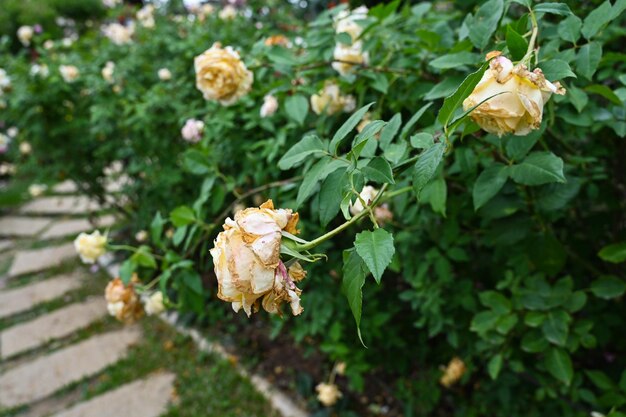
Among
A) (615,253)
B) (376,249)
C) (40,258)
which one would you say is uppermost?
(376,249)

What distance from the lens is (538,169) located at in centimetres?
71

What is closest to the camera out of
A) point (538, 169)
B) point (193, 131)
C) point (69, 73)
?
point (538, 169)

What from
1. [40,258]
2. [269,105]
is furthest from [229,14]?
[40,258]

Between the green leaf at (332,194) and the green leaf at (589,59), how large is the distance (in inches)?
16.8

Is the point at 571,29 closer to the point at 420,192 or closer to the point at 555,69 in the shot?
the point at 555,69

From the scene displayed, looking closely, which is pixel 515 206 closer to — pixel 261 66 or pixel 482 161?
Answer: pixel 482 161

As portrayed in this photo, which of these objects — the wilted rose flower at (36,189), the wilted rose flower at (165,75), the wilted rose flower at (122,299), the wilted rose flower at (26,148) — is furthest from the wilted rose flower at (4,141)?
the wilted rose flower at (122,299)

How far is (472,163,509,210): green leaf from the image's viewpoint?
743 millimetres

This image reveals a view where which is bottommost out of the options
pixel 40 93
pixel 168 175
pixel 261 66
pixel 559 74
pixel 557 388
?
pixel 557 388

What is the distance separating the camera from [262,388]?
1987 mm

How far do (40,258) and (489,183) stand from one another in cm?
348

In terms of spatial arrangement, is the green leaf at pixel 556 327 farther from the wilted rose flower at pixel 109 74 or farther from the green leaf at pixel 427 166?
the wilted rose flower at pixel 109 74

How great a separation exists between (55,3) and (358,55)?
304 inches

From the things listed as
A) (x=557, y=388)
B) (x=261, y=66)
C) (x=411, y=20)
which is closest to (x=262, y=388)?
(x=557, y=388)
